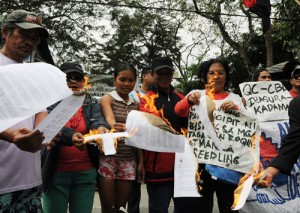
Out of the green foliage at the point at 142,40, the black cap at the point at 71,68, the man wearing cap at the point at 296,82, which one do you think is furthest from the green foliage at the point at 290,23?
the green foliage at the point at 142,40

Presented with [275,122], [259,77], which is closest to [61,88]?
[275,122]

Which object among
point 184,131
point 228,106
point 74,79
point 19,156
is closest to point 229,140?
point 228,106

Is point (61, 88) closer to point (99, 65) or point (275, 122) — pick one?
point (275, 122)

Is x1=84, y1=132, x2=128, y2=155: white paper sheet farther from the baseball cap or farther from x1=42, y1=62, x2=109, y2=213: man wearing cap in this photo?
the baseball cap

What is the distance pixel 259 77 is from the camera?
4480mm

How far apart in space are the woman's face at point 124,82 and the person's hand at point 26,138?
5.09 ft

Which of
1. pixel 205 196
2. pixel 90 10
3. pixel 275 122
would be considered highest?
pixel 90 10

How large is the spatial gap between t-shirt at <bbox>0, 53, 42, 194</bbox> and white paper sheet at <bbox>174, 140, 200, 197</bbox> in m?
1.22

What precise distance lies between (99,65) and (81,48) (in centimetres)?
872

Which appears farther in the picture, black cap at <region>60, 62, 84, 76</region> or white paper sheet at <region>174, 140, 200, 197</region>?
black cap at <region>60, 62, 84, 76</region>

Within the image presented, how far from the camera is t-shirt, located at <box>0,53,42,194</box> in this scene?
219 centimetres

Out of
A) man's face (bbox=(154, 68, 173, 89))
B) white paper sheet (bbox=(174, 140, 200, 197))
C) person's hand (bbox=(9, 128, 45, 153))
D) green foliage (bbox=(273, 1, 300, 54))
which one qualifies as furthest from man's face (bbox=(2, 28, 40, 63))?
green foliage (bbox=(273, 1, 300, 54))

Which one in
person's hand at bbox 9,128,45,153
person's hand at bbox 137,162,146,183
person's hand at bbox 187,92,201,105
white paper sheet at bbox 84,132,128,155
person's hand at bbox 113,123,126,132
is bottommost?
person's hand at bbox 137,162,146,183

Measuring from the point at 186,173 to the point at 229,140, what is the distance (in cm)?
45
